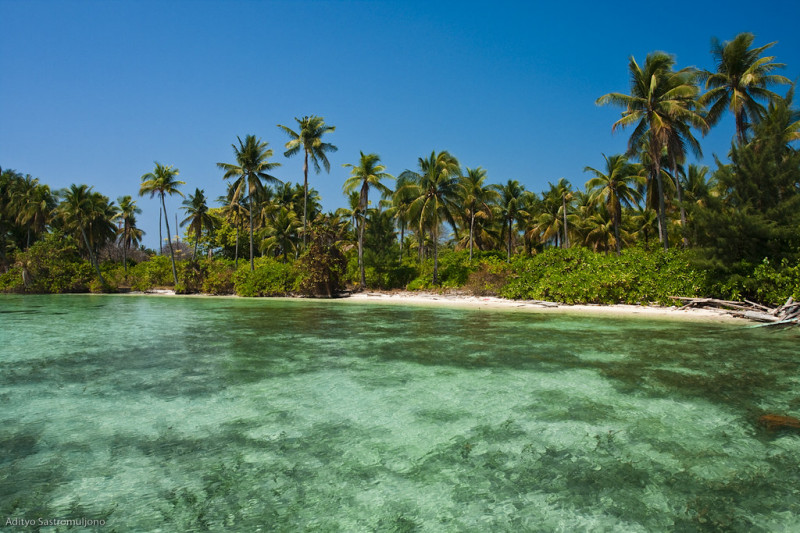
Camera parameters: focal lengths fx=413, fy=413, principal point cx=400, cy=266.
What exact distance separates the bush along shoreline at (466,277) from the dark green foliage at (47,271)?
75 millimetres

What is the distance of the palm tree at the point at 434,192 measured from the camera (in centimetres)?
3139

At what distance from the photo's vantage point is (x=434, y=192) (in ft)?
104

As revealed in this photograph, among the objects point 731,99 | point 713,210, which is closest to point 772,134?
point 713,210

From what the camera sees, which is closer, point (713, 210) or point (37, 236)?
point (713, 210)

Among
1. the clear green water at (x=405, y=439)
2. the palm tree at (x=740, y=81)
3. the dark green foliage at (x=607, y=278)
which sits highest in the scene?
the palm tree at (x=740, y=81)

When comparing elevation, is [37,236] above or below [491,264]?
above

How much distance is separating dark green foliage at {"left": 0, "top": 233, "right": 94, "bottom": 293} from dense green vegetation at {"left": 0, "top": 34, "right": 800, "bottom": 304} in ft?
0.43

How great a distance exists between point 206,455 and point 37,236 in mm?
63031

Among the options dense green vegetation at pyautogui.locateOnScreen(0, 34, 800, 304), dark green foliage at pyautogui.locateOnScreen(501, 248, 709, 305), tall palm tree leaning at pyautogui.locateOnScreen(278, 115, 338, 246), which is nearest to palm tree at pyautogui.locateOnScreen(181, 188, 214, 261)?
dense green vegetation at pyautogui.locateOnScreen(0, 34, 800, 304)

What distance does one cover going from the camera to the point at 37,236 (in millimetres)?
50375

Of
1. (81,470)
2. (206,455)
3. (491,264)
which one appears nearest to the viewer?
(81,470)

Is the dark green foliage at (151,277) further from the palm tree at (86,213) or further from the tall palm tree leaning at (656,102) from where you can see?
the tall palm tree leaning at (656,102)

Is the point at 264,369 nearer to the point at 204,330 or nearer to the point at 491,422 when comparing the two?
the point at 491,422

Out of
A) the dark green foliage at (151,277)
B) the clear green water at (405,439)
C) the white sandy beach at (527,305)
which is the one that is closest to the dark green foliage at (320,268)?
the white sandy beach at (527,305)
